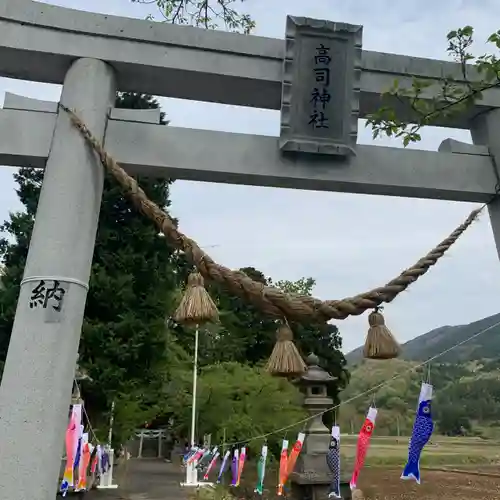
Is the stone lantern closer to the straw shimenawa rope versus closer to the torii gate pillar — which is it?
the torii gate pillar

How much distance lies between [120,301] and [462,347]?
351 inches

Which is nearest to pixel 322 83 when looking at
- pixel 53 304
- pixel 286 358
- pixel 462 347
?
pixel 286 358

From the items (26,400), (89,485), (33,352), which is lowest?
A: (89,485)

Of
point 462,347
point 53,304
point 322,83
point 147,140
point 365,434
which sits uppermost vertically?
point 462,347

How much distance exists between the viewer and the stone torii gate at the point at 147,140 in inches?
97.4

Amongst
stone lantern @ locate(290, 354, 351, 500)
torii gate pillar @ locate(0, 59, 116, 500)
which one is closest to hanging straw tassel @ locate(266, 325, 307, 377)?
torii gate pillar @ locate(0, 59, 116, 500)

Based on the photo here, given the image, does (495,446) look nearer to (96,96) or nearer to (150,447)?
(150,447)

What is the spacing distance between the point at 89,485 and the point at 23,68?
995cm

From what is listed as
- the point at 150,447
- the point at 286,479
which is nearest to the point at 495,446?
the point at 150,447

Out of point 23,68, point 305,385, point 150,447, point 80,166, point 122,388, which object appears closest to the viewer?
point 80,166

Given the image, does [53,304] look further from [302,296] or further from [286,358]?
[302,296]

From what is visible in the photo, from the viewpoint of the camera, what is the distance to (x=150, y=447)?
23641 millimetres

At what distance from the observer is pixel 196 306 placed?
218 cm

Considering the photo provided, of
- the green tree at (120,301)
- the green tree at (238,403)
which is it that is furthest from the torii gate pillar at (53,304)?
the green tree at (238,403)
